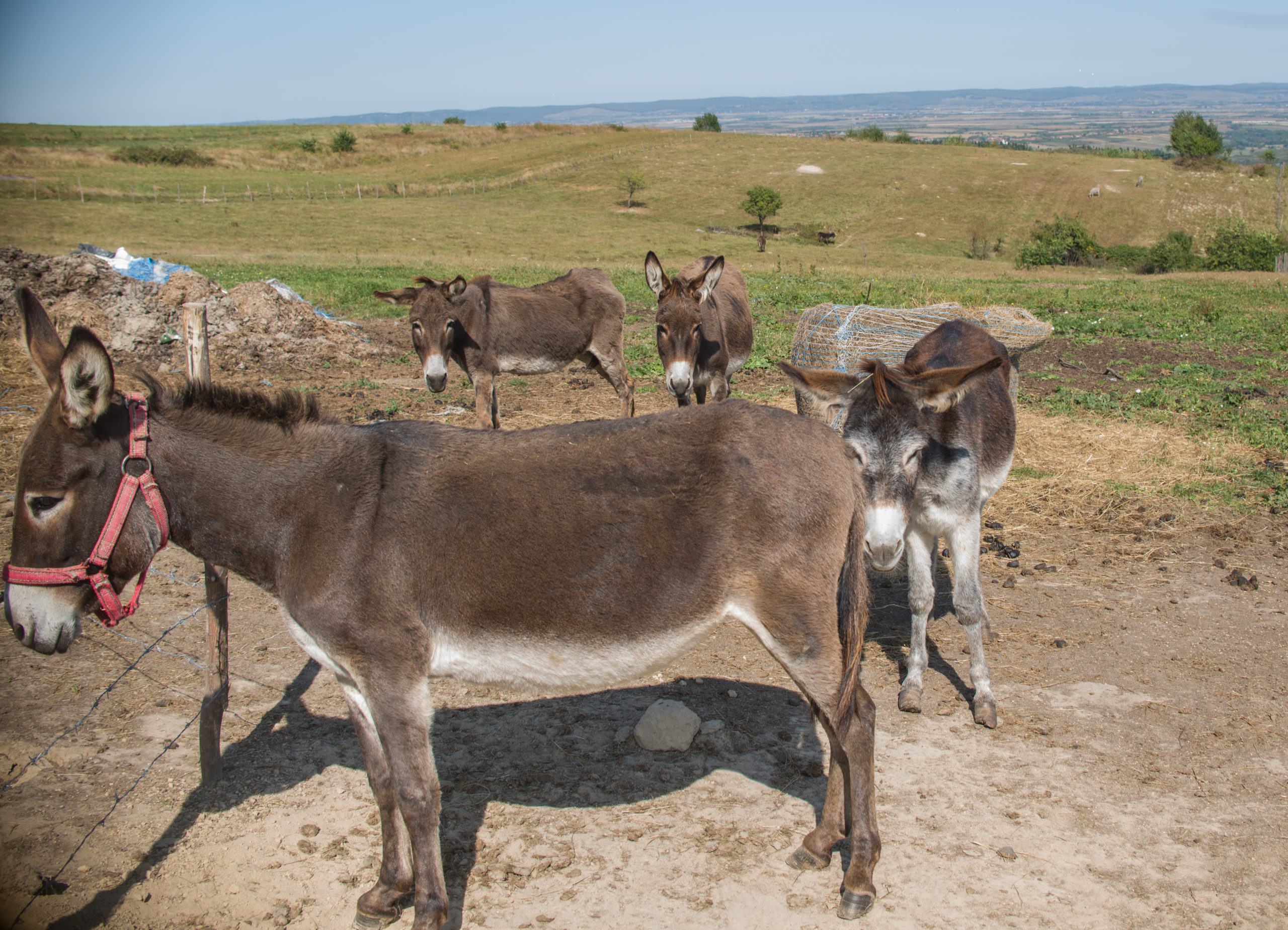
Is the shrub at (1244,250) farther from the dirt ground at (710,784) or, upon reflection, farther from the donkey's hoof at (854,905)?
the donkey's hoof at (854,905)

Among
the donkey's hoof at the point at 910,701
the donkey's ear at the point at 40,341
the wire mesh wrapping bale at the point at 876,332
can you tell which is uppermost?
the donkey's ear at the point at 40,341

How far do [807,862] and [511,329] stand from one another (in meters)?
9.46

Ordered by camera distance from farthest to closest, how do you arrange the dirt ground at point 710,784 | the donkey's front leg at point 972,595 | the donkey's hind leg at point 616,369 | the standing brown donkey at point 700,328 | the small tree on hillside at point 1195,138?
the small tree on hillside at point 1195,138 → the donkey's hind leg at point 616,369 → the standing brown donkey at point 700,328 → the donkey's front leg at point 972,595 → the dirt ground at point 710,784

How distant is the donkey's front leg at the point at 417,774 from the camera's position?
362cm

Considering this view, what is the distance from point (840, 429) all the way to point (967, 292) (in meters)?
22.6

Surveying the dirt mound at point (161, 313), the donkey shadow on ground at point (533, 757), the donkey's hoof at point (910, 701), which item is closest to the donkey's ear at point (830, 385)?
the donkey's hoof at point (910, 701)

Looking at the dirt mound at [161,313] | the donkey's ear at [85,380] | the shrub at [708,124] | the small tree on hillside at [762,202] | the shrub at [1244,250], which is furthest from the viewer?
the shrub at [708,124]

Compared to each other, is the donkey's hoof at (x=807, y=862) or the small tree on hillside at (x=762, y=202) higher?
the small tree on hillside at (x=762, y=202)

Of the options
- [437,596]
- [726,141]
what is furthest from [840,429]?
[726,141]

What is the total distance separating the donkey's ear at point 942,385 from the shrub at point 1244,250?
4737 cm

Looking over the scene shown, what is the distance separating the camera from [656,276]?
36.8ft

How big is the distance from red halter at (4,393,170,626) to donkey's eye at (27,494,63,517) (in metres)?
0.21

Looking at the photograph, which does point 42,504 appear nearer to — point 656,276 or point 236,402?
point 236,402

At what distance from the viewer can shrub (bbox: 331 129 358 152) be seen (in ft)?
285
